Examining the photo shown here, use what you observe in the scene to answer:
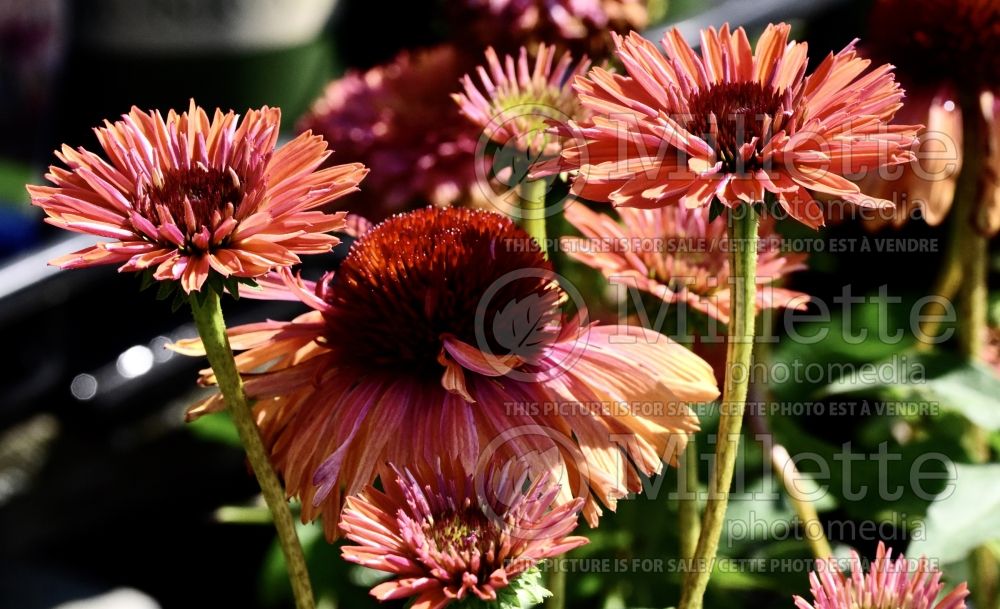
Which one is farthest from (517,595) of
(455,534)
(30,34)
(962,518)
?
(30,34)

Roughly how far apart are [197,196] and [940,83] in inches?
14.7

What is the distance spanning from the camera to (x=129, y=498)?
41.8 inches

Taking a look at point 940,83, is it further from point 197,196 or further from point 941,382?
point 197,196

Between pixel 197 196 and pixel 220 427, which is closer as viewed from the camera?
pixel 197 196

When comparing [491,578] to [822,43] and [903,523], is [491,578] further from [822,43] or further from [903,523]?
[822,43]

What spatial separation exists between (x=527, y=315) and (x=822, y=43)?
0.94m

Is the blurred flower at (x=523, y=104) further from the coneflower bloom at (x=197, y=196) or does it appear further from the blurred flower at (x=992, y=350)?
the blurred flower at (x=992, y=350)

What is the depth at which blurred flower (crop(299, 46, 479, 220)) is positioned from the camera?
2.01 ft

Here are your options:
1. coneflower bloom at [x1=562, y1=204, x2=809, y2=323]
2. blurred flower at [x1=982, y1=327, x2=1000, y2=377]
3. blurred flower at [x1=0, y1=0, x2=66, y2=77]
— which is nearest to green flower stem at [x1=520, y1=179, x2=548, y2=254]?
coneflower bloom at [x1=562, y1=204, x2=809, y2=323]

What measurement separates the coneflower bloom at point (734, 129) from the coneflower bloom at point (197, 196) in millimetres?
73

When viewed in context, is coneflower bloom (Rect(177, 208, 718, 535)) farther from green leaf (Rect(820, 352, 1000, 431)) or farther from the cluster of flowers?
green leaf (Rect(820, 352, 1000, 431))

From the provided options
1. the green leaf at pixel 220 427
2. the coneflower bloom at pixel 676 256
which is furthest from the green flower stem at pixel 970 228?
the green leaf at pixel 220 427

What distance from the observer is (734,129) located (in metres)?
0.34

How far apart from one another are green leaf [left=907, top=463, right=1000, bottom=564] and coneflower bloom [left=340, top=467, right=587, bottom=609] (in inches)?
8.0
